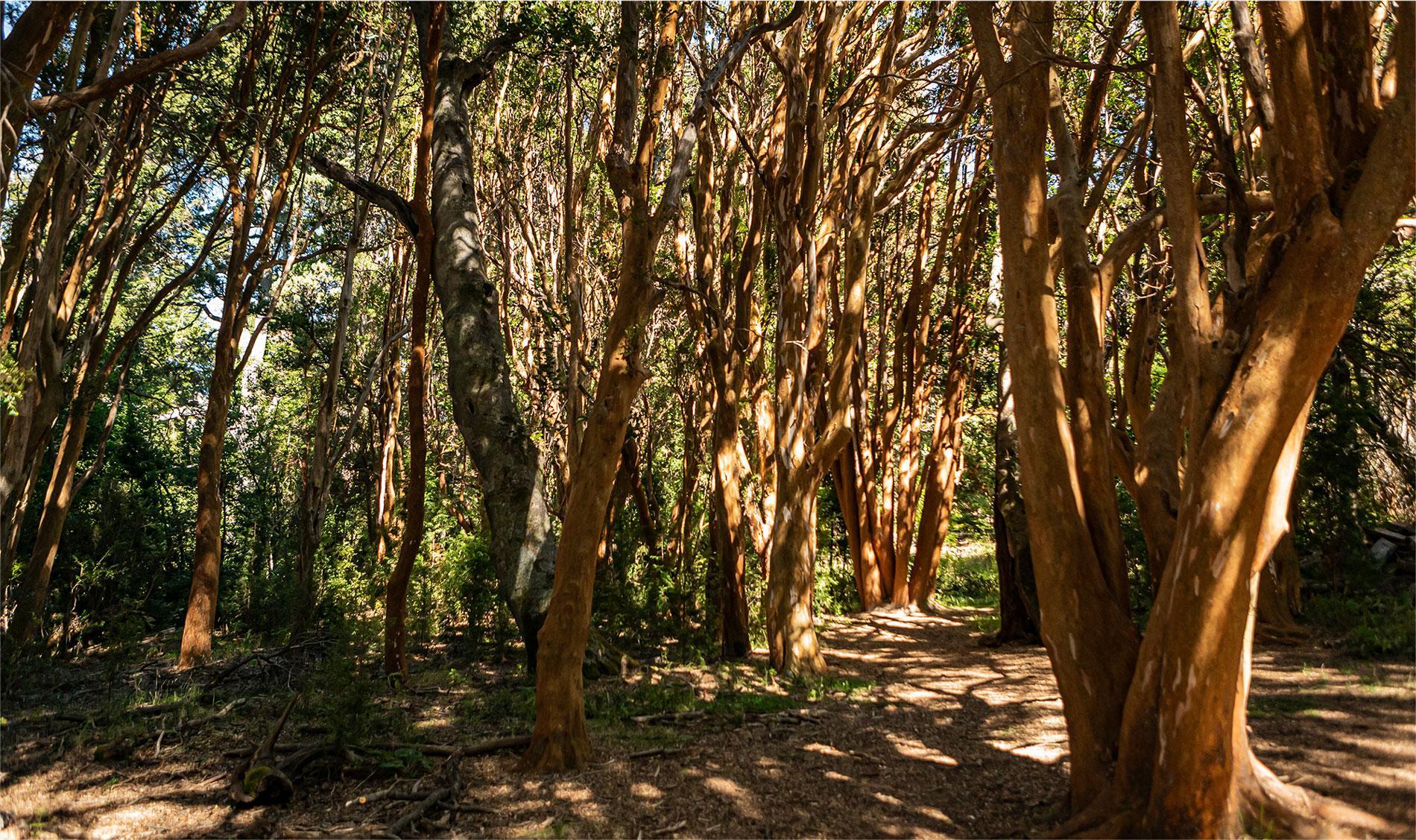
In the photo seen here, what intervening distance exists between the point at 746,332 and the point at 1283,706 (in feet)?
17.9

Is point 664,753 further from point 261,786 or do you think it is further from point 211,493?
point 211,493

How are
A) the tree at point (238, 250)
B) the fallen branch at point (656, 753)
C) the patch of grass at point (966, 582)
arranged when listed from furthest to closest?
the patch of grass at point (966, 582) < the tree at point (238, 250) < the fallen branch at point (656, 753)

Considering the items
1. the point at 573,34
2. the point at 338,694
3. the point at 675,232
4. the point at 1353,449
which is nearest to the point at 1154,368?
the point at 1353,449

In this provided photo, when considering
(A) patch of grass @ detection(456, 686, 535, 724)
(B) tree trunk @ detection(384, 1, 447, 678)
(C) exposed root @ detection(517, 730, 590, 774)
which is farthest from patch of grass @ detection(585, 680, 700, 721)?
(B) tree trunk @ detection(384, 1, 447, 678)

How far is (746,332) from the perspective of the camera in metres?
8.92

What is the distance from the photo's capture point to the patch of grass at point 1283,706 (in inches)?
201

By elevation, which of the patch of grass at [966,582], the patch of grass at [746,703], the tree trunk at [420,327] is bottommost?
the patch of grass at [746,703]

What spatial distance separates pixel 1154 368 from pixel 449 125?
13.9 meters

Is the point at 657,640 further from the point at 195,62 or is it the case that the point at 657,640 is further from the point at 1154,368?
the point at 1154,368

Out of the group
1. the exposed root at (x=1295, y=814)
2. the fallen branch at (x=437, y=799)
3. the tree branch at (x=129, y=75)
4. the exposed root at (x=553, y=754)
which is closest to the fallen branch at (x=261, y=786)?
the fallen branch at (x=437, y=799)

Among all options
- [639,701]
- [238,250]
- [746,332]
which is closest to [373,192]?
[238,250]

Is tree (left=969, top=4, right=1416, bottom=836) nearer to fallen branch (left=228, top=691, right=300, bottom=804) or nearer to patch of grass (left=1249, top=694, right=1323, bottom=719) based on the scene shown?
patch of grass (left=1249, top=694, right=1323, bottom=719)

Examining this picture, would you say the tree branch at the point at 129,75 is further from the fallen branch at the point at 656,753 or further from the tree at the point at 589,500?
the fallen branch at the point at 656,753

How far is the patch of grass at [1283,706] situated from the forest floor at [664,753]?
0.02 meters
